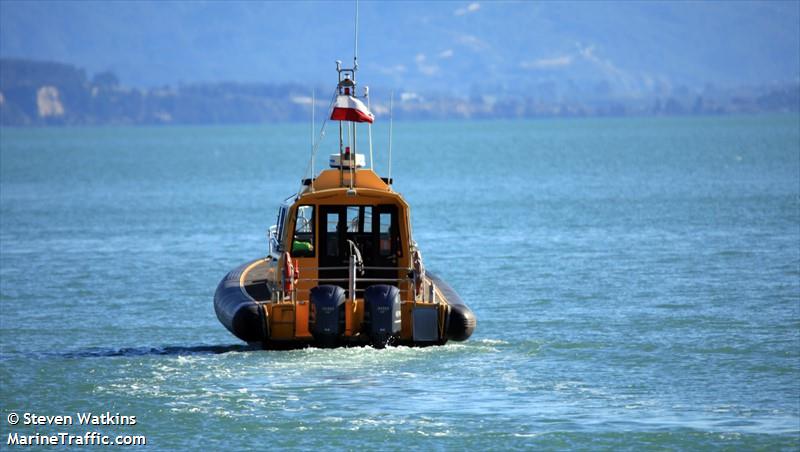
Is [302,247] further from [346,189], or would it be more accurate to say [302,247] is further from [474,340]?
[474,340]

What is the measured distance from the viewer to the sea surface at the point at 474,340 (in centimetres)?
2159

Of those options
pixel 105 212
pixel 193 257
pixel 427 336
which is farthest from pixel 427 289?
pixel 105 212

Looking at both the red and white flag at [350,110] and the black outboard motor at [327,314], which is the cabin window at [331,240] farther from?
the black outboard motor at [327,314]

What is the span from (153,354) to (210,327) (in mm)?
4242

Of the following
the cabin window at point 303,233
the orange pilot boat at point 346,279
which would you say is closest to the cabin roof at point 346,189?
the orange pilot boat at point 346,279

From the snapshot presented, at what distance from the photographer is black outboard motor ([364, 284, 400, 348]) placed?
2506 centimetres

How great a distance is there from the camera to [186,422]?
864 inches

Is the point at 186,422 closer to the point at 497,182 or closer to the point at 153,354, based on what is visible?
the point at 153,354

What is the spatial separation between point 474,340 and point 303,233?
388 centimetres

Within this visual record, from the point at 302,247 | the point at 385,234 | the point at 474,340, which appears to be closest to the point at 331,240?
the point at 302,247

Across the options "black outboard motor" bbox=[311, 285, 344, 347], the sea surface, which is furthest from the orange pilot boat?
the sea surface

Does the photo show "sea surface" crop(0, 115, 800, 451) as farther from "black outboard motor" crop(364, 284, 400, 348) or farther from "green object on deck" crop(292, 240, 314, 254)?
"green object on deck" crop(292, 240, 314, 254)

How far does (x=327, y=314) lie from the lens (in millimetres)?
25016

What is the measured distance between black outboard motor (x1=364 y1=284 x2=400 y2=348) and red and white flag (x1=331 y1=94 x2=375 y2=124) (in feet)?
11.5
